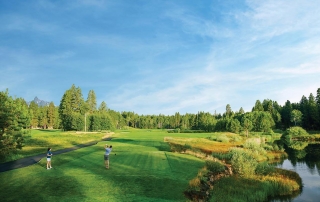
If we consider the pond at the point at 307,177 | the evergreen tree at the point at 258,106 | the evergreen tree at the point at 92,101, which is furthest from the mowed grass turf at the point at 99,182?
the evergreen tree at the point at 258,106

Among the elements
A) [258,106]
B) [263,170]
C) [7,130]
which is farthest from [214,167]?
[258,106]

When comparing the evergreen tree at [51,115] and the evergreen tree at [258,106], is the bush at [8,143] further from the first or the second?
the evergreen tree at [258,106]

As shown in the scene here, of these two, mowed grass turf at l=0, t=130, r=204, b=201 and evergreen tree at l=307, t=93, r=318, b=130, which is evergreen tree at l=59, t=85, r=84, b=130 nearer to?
mowed grass turf at l=0, t=130, r=204, b=201

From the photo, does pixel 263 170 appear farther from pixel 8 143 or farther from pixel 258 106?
pixel 258 106

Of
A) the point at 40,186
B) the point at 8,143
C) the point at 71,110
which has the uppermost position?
the point at 71,110

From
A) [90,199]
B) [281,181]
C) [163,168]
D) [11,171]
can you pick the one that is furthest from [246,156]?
[11,171]

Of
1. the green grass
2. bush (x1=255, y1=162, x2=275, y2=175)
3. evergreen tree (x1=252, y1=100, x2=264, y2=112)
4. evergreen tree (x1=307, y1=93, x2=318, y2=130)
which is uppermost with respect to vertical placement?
evergreen tree (x1=252, y1=100, x2=264, y2=112)

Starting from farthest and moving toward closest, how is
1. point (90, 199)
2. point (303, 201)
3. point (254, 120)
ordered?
1. point (254, 120)
2. point (303, 201)
3. point (90, 199)

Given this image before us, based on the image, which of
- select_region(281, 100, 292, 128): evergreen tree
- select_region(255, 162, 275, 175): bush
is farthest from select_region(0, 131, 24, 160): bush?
select_region(281, 100, 292, 128): evergreen tree

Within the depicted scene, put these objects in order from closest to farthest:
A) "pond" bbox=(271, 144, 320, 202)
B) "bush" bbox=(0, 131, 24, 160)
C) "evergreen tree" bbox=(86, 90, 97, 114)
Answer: "pond" bbox=(271, 144, 320, 202), "bush" bbox=(0, 131, 24, 160), "evergreen tree" bbox=(86, 90, 97, 114)

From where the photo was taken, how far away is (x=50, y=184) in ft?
64.2

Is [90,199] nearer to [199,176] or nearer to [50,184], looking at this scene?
[50,184]

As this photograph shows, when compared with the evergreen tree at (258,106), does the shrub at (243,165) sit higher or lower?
lower

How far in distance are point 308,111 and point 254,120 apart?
89.1 ft
